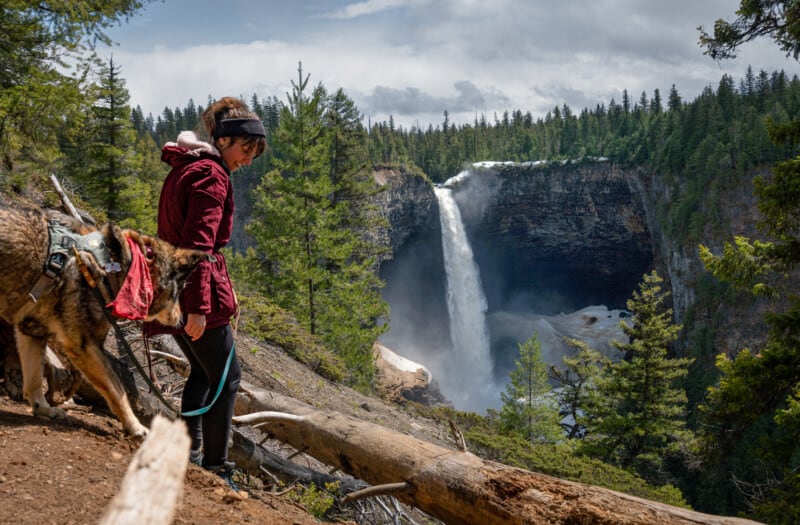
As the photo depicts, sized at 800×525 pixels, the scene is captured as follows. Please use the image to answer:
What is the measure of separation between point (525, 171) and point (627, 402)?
37.7 meters

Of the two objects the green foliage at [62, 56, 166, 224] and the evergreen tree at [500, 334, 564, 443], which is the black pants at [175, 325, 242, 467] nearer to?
the green foliage at [62, 56, 166, 224]

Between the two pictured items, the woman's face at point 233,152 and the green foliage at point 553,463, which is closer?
the woman's face at point 233,152

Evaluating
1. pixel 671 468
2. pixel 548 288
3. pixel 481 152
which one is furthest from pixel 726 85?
pixel 671 468

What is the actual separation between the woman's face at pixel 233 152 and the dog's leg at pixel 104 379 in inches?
43.9

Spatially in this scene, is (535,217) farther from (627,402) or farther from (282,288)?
(282,288)

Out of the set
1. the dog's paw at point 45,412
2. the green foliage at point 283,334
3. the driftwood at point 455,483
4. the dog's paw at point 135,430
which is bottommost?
the green foliage at point 283,334

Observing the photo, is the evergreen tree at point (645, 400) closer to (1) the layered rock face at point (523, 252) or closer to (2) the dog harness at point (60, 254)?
(2) the dog harness at point (60, 254)

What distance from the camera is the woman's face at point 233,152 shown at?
8.58 feet

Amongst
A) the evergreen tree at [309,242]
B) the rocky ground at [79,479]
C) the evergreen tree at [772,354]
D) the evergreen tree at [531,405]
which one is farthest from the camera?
the evergreen tree at [531,405]

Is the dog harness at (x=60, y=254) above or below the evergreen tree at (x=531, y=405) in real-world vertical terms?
above

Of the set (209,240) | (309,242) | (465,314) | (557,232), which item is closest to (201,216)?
(209,240)

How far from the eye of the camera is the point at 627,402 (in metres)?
19.1

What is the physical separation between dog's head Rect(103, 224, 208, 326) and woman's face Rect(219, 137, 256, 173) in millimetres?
496

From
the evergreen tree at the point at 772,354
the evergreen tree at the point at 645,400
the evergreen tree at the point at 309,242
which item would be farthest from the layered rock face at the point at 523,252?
the evergreen tree at the point at 772,354
